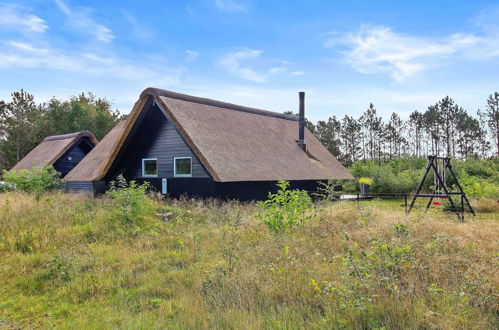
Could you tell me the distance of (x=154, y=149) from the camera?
17.3 m

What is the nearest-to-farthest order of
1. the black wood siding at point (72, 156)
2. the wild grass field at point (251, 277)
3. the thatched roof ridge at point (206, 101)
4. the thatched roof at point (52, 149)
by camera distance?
the wild grass field at point (251, 277) → the thatched roof ridge at point (206, 101) → the thatched roof at point (52, 149) → the black wood siding at point (72, 156)

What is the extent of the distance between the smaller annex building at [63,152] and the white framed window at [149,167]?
10.4 meters

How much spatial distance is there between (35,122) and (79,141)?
18.2m

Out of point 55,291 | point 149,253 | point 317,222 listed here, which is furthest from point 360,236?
point 55,291

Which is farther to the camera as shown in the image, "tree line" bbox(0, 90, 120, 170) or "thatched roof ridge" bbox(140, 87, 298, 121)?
"tree line" bbox(0, 90, 120, 170)

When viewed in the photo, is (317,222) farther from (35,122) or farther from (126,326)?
(35,122)

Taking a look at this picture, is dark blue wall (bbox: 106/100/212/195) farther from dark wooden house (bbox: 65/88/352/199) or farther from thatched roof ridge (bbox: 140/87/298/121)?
thatched roof ridge (bbox: 140/87/298/121)

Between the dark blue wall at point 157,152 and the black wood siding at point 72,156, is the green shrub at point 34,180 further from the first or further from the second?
the dark blue wall at point 157,152

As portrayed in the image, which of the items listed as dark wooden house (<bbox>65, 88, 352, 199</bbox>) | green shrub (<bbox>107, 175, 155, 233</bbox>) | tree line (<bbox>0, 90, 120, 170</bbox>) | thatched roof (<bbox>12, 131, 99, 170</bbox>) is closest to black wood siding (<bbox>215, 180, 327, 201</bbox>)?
dark wooden house (<bbox>65, 88, 352, 199</bbox>)

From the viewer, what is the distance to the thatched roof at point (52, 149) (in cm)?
2517

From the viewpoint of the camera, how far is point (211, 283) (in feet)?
17.7

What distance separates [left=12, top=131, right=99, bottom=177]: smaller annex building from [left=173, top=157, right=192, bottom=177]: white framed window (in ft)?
41.5

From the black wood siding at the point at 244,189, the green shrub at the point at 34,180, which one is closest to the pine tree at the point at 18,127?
the green shrub at the point at 34,180

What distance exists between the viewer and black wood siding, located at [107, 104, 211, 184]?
53.7 feet
